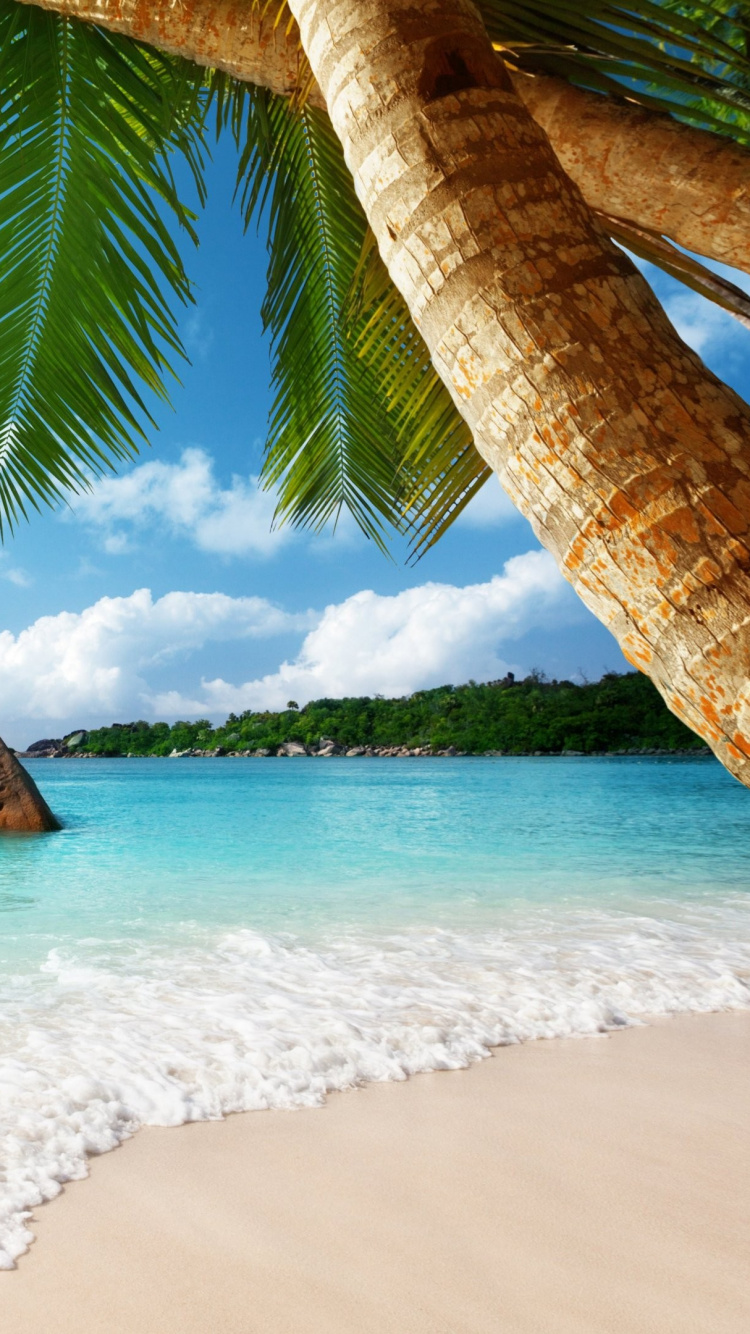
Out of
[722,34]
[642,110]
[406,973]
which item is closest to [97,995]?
[406,973]

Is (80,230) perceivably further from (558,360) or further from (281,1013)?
(281,1013)

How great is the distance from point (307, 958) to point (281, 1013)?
4.34 feet

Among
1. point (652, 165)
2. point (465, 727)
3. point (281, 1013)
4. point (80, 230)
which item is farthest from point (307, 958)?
point (465, 727)

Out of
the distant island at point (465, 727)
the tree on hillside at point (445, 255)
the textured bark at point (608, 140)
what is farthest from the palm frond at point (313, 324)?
the distant island at point (465, 727)

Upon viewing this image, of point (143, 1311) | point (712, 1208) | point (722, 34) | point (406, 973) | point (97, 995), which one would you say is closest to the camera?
point (143, 1311)

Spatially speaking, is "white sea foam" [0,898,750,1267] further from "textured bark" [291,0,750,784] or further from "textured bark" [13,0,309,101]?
"textured bark" [13,0,309,101]

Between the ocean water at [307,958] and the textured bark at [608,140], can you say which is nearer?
the textured bark at [608,140]

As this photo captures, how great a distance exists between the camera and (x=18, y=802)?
11.4 meters

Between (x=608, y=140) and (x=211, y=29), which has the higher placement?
(x=211, y=29)

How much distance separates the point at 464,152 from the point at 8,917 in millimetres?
7238

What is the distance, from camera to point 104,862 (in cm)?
1055

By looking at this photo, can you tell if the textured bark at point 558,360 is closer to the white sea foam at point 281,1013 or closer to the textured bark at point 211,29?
the textured bark at point 211,29

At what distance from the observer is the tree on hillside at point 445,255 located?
0.77 metres

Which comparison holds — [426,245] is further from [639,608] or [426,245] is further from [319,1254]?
[319,1254]
